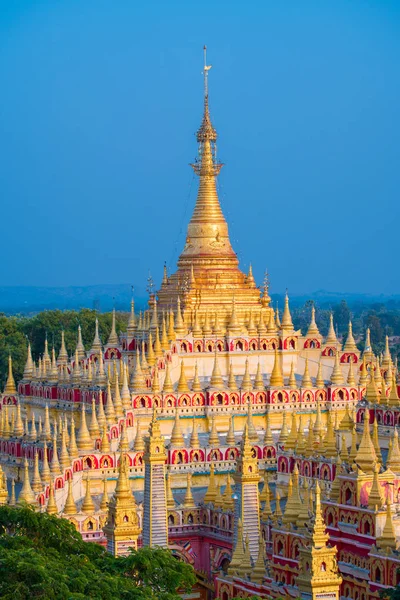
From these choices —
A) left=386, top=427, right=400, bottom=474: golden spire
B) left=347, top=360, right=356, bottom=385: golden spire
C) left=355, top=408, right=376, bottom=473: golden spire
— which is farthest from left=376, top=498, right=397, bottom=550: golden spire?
left=347, top=360, right=356, bottom=385: golden spire

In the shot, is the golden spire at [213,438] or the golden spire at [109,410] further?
the golden spire at [109,410]

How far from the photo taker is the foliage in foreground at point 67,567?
1470 inches

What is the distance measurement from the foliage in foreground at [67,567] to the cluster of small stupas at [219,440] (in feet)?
4.78

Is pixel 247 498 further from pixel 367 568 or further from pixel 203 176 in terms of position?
pixel 203 176

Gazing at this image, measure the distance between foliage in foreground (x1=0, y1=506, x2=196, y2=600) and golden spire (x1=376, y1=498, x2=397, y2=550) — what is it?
157 inches

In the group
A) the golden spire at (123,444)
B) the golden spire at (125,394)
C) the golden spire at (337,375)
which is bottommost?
the golden spire at (123,444)

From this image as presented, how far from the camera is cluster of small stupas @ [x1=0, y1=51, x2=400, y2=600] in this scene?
44188mm

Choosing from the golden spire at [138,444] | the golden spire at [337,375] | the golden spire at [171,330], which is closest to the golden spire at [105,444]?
the golden spire at [138,444]

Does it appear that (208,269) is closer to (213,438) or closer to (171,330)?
(171,330)

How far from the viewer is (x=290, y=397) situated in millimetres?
64312

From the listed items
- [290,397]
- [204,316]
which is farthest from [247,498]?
[204,316]

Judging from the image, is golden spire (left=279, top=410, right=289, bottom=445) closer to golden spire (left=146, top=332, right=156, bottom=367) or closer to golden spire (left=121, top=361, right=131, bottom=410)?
golden spire (left=121, top=361, right=131, bottom=410)

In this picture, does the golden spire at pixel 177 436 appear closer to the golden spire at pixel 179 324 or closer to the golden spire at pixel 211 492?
the golden spire at pixel 211 492

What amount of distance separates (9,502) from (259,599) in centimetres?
1183
